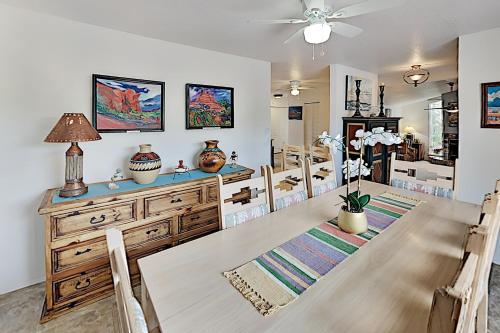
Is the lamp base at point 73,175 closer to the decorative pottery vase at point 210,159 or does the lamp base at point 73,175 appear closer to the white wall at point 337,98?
the decorative pottery vase at point 210,159

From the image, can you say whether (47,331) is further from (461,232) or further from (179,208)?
(461,232)

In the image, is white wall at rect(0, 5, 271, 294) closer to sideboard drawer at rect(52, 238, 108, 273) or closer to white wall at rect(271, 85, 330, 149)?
sideboard drawer at rect(52, 238, 108, 273)

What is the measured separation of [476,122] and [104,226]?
3662 millimetres

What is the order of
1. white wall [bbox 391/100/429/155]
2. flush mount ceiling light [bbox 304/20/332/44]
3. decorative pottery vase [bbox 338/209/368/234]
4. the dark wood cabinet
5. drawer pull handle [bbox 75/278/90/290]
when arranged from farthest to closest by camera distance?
white wall [bbox 391/100/429/155] → the dark wood cabinet → drawer pull handle [bbox 75/278/90/290] → flush mount ceiling light [bbox 304/20/332/44] → decorative pottery vase [bbox 338/209/368/234]

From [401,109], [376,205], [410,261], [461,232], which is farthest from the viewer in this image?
[401,109]

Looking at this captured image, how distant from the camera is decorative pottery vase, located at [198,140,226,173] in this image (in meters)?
2.75

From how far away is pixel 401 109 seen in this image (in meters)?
10.3

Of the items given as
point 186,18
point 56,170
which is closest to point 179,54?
point 186,18

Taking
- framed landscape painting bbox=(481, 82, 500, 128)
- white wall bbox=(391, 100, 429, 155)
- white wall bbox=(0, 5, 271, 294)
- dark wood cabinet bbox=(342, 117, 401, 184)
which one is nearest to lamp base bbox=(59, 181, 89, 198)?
white wall bbox=(0, 5, 271, 294)

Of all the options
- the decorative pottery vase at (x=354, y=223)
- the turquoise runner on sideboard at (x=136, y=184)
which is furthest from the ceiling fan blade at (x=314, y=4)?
the turquoise runner on sideboard at (x=136, y=184)

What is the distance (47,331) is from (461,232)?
2665 millimetres

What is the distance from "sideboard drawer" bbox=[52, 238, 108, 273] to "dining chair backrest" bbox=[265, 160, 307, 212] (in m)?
1.40

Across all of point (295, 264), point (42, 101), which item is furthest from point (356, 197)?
point (42, 101)

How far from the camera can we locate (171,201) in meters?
2.29
